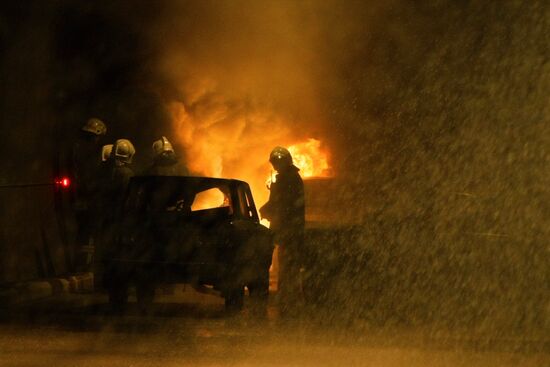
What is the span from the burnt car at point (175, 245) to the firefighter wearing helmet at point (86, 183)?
2736 mm

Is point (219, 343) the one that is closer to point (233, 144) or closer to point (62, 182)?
point (62, 182)

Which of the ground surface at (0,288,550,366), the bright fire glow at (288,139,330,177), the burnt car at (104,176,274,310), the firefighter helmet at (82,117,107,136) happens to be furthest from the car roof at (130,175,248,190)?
the bright fire glow at (288,139,330,177)

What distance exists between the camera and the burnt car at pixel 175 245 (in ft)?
32.4

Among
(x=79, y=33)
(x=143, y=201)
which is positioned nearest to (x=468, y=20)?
(x=79, y=33)

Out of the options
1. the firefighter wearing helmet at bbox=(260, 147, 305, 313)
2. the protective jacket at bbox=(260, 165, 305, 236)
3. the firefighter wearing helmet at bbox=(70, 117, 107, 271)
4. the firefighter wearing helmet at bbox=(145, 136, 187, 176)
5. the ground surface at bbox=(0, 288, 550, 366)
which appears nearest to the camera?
the ground surface at bbox=(0, 288, 550, 366)

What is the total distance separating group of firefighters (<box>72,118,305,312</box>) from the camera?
1149cm

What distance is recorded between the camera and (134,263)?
9852 millimetres

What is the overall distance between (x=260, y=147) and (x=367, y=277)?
1221cm

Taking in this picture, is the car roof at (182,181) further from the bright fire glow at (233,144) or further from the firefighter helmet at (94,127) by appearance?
the bright fire glow at (233,144)

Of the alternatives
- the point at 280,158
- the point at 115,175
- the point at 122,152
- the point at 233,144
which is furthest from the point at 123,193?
the point at 233,144

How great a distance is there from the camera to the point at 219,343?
27.5ft

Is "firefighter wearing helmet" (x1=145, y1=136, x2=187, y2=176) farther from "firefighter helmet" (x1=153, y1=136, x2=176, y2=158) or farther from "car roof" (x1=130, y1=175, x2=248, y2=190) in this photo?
"car roof" (x1=130, y1=175, x2=248, y2=190)

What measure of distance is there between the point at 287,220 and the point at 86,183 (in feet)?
11.0

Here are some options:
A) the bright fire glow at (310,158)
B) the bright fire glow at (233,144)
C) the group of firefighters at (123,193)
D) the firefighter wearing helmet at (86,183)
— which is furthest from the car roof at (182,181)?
the bright fire glow at (310,158)
